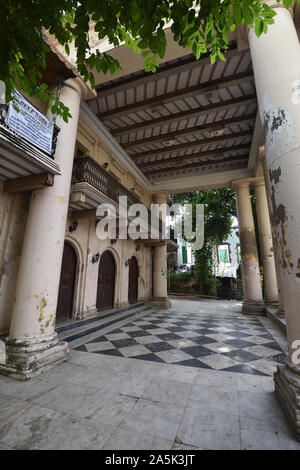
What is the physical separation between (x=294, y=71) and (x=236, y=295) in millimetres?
15141

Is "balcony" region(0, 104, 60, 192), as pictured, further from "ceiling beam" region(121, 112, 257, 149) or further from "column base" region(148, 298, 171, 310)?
"column base" region(148, 298, 171, 310)

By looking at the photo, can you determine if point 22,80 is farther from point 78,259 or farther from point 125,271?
point 125,271

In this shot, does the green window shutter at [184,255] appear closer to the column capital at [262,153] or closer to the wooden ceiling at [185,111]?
the wooden ceiling at [185,111]

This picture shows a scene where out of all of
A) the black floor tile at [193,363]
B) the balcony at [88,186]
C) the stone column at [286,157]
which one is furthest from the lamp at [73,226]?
the stone column at [286,157]

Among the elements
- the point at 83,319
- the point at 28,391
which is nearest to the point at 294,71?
the point at 28,391

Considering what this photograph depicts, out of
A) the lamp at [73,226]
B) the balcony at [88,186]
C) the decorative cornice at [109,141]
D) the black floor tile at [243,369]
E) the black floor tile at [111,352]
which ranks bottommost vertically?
the black floor tile at [111,352]

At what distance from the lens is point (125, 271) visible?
9703 mm

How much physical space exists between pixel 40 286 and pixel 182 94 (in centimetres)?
683

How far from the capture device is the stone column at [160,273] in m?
10.9

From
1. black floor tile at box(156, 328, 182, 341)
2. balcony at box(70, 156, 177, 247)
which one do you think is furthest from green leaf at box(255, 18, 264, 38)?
black floor tile at box(156, 328, 182, 341)

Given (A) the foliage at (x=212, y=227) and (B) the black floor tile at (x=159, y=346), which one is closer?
(B) the black floor tile at (x=159, y=346)

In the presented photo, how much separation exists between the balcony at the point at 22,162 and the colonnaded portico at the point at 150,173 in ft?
0.08

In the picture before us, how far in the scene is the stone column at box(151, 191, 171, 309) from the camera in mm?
10860

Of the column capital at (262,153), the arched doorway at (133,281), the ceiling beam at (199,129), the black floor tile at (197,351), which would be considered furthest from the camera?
the arched doorway at (133,281)
